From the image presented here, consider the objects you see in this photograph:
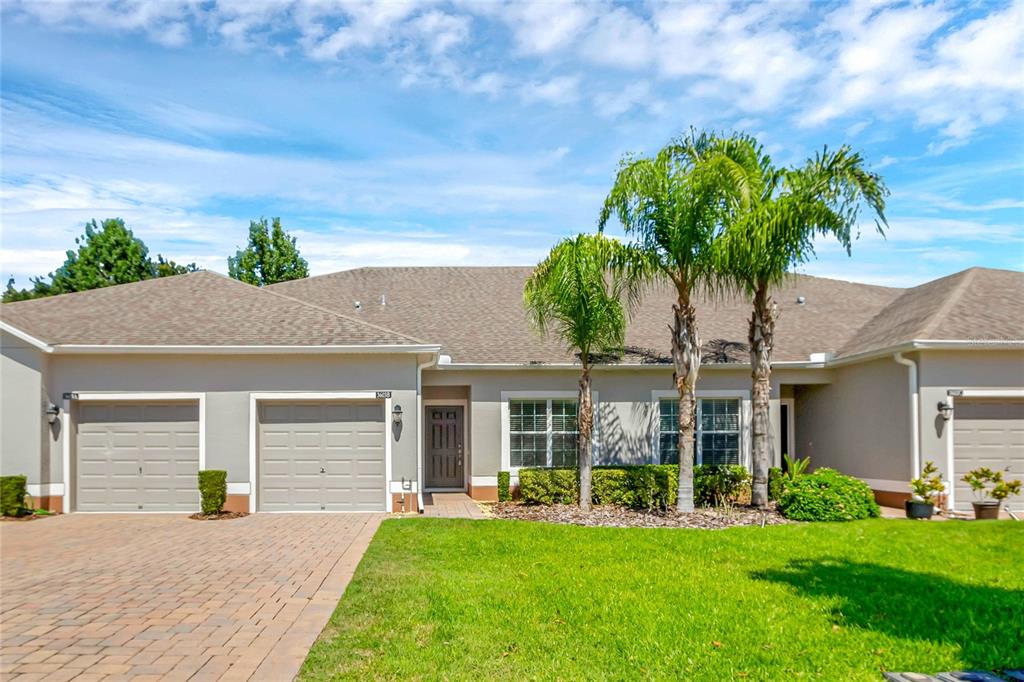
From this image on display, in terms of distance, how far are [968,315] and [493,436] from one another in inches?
417

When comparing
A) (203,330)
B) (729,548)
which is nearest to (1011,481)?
(729,548)

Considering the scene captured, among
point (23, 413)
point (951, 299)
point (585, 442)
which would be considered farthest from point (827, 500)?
point (23, 413)

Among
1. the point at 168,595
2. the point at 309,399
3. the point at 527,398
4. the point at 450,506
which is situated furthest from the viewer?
the point at 527,398

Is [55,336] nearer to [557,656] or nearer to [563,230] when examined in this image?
[563,230]

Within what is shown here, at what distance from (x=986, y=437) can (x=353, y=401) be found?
12784 millimetres

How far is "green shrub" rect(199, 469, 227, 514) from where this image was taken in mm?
14023

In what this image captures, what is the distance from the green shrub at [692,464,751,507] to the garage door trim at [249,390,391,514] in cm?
607

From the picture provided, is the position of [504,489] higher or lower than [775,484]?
lower

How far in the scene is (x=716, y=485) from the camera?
15516mm

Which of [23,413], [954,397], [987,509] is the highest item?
[954,397]

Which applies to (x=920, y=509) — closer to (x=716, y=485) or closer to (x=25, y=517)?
(x=716, y=485)

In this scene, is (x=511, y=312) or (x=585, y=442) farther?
(x=511, y=312)

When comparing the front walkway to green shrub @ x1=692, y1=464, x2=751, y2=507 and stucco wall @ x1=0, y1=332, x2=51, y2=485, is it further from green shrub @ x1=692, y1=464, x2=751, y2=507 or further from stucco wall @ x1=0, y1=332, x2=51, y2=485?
stucco wall @ x1=0, y1=332, x2=51, y2=485

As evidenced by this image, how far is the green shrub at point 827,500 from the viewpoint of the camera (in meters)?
13.4
